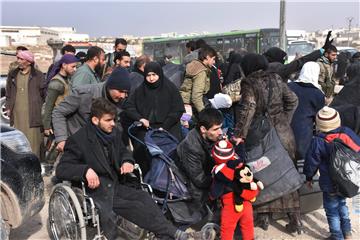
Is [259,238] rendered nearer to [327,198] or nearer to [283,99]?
[327,198]

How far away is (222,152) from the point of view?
3.47 m

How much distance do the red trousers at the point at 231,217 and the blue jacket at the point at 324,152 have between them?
716mm

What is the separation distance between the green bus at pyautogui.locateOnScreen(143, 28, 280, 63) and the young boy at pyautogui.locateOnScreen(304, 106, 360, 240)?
1384cm

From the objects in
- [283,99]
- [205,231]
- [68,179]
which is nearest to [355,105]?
[283,99]

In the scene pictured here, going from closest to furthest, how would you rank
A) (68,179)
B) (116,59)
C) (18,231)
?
(68,179)
(18,231)
(116,59)

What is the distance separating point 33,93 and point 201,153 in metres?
3.27

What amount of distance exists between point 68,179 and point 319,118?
2.32m

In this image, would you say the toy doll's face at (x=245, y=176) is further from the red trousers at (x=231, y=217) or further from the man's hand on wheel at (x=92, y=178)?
the man's hand on wheel at (x=92, y=178)

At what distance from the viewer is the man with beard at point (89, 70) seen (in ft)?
16.7

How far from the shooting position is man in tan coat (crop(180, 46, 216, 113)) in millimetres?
5297

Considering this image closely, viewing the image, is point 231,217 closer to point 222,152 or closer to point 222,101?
point 222,152

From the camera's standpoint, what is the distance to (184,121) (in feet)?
16.3

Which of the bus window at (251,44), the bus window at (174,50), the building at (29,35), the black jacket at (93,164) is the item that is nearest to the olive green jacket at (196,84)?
the black jacket at (93,164)

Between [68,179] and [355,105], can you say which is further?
[355,105]
